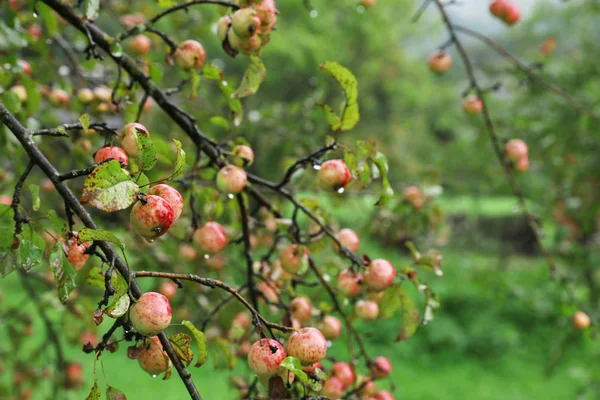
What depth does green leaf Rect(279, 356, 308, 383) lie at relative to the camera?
626mm

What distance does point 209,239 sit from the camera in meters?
1.04

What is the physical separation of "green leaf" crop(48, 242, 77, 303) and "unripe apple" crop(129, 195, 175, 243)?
0.36 ft

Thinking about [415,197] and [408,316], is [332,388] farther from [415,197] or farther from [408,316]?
[415,197]

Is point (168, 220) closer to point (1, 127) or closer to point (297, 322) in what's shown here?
point (297, 322)

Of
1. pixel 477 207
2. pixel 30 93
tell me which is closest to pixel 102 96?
pixel 30 93

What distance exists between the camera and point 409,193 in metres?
1.89

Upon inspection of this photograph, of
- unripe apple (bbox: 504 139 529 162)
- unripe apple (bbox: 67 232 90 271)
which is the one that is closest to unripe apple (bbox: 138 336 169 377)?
unripe apple (bbox: 67 232 90 271)

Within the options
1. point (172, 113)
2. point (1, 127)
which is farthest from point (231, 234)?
point (1, 127)

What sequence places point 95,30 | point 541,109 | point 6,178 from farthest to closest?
point 541,109, point 6,178, point 95,30

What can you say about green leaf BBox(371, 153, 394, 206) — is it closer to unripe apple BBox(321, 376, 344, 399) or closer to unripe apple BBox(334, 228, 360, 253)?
unripe apple BBox(334, 228, 360, 253)

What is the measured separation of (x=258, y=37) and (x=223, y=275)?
137 cm

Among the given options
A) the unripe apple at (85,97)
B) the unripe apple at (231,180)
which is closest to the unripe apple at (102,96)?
the unripe apple at (85,97)

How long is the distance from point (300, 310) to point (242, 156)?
0.99 feet

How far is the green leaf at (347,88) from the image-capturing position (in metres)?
0.86
